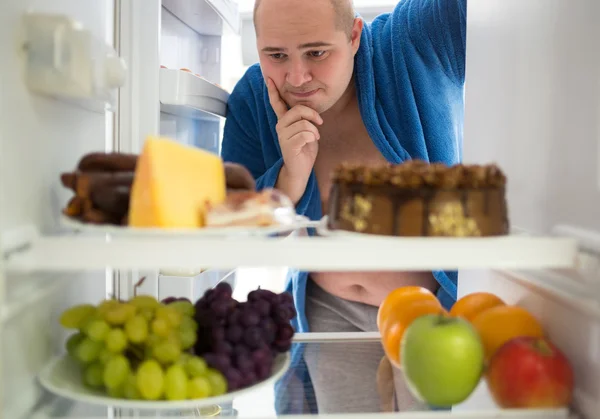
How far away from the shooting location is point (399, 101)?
5.73ft

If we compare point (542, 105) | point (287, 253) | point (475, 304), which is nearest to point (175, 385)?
point (287, 253)

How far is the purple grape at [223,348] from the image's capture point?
33.1 inches

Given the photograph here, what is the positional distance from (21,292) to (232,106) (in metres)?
1.16

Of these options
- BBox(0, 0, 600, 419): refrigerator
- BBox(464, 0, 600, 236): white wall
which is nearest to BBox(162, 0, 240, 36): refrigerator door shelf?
BBox(0, 0, 600, 419): refrigerator

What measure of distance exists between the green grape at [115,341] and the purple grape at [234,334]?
0.15 meters

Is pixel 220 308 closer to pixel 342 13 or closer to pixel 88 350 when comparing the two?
pixel 88 350

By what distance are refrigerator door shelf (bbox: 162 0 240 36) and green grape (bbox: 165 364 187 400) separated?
1042 millimetres

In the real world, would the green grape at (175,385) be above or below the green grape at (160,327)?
below

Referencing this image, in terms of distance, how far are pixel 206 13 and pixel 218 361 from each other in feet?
3.59

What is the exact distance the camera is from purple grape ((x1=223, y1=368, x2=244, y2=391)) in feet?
2.67

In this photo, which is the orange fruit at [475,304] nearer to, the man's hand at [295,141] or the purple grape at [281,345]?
the purple grape at [281,345]

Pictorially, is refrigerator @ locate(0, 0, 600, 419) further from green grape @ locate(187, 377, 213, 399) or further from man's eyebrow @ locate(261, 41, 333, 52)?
man's eyebrow @ locate(261, 41, 333, 52)

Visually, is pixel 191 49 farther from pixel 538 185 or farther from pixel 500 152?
pixel 538 185

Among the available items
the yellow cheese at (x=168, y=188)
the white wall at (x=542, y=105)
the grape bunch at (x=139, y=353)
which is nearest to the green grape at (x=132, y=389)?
the grape bunch at (x=139, y=353)
